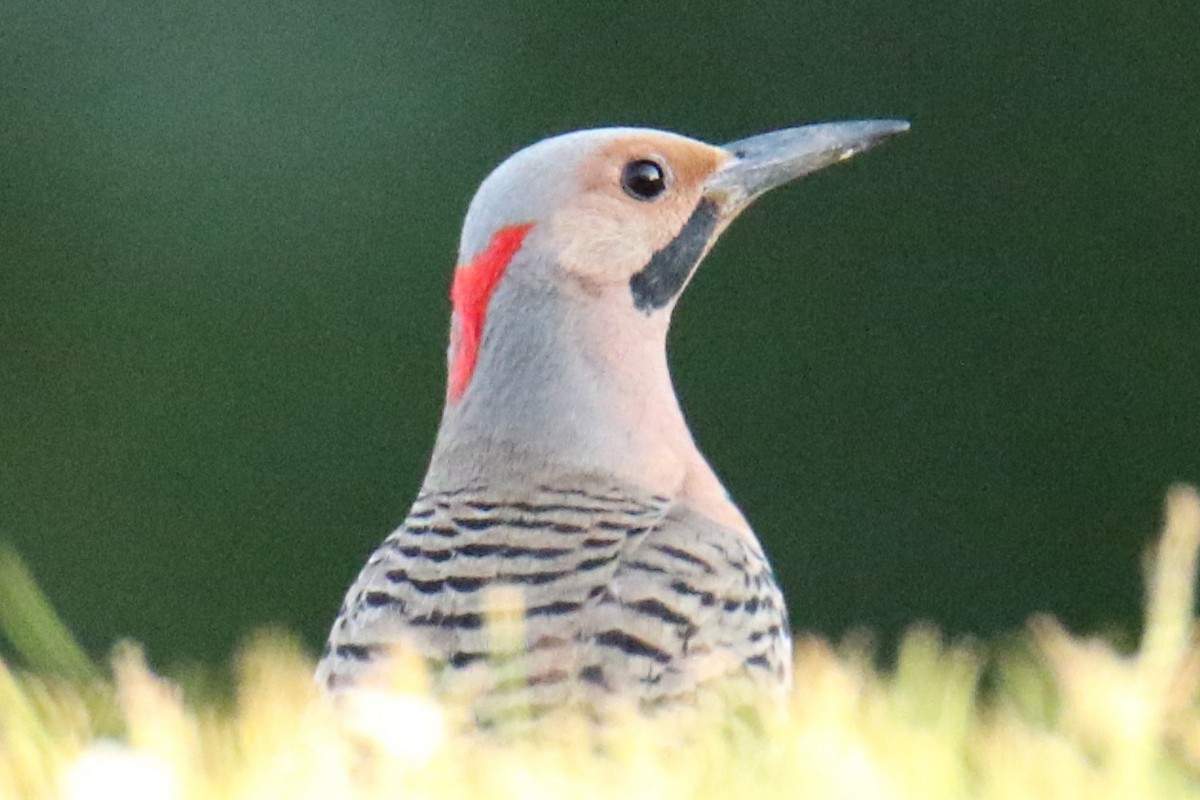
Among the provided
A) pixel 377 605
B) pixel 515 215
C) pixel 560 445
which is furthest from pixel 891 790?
pixel 515 215

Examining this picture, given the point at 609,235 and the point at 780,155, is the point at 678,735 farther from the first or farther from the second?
the point at 780,155

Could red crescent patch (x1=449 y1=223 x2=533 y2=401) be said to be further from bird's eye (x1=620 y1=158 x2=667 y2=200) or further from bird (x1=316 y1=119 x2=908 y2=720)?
bird's eye (x1=620 y1=158 x2=667 y2=200)

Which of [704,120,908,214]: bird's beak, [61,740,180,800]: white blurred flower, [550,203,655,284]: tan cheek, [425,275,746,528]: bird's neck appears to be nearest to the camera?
[61,740,180,800]: white blurred flower

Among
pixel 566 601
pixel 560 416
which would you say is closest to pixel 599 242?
pixel 560 416

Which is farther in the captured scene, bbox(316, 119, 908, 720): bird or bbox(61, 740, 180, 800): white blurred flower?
bbox(316, 119, 908, 720): bird

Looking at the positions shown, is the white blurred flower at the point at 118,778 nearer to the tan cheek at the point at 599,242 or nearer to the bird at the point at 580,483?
the bird at the point at 580,483

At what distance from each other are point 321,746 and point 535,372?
0.72 meters

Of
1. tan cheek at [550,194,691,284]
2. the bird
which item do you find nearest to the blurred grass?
the bird

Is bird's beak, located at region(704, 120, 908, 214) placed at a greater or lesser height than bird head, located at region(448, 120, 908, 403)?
greater

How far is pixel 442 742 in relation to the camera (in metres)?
1.59

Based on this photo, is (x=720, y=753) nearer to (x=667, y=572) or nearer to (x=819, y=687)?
(x=819, y=687)

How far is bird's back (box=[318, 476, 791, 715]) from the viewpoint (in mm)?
1991

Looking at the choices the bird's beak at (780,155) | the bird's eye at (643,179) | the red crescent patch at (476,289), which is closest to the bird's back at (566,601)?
the red crescent patch at (476,289)

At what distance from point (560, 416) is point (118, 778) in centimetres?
103
